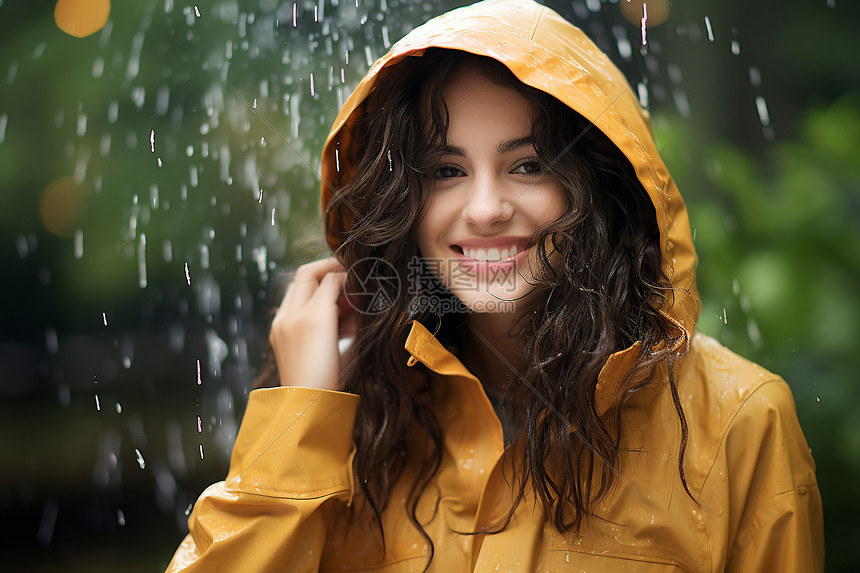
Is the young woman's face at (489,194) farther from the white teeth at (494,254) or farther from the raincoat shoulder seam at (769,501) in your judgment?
the raincoat shoulder seam at (769,501)

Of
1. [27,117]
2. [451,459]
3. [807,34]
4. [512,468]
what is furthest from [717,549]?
[27,117]

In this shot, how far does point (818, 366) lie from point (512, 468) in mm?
948

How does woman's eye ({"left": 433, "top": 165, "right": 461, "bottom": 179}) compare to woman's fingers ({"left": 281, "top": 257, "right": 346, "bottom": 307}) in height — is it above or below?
above

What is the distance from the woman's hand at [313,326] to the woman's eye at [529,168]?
458mm

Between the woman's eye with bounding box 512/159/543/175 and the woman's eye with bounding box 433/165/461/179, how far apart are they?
0.11 metres

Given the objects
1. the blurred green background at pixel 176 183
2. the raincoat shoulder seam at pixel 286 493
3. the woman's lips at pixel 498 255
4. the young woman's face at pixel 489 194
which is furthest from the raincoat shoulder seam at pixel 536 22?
the raincoat shoulder seam at pixel 286 493

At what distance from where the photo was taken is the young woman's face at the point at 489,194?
1.09 meters

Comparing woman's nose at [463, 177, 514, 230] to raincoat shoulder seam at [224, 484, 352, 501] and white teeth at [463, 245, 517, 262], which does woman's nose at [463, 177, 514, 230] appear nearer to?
white teeth at [463, 245, 517, 262]

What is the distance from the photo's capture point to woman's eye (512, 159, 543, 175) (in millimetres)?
1110

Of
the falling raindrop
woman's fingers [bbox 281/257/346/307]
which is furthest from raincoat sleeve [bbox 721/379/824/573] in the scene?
the falling raindrop

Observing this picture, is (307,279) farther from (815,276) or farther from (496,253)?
(815,276)

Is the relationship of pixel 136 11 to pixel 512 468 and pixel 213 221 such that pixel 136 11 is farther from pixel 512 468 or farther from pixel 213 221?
pixel 512 468

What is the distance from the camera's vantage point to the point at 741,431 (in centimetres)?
109

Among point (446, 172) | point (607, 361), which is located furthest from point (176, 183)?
point (607, 361)
